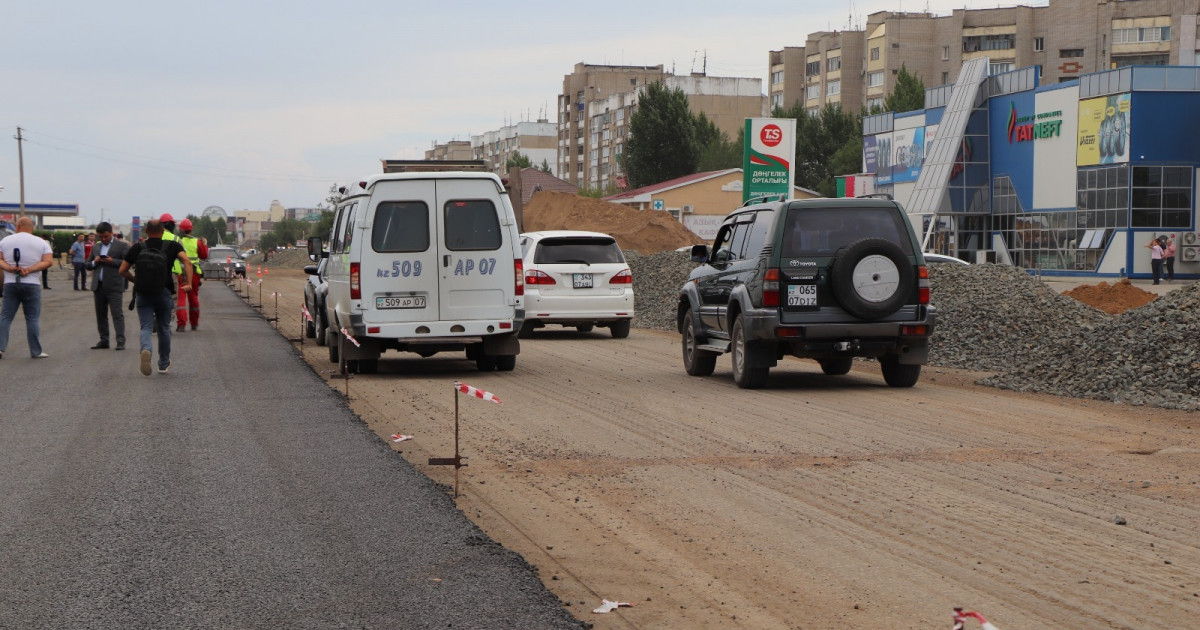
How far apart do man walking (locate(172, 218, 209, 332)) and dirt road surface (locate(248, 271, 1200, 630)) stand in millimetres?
10651

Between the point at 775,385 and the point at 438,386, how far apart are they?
3990mm

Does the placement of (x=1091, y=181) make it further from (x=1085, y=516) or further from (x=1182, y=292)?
(x=1085, y=516)

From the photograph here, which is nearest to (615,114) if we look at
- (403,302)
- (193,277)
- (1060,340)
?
(193,277)

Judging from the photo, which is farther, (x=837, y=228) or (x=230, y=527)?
(x=837, y=228)

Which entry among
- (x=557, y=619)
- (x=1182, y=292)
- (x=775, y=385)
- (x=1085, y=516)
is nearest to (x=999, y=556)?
(x=1085, y=516)

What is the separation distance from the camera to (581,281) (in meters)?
22.6

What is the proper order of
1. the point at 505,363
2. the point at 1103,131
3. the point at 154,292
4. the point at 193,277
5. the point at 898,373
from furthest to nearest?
1. the point at 1103,131
2. the point at 193,277
3. the point at 505,363
4. the point at 154,292
5. the point at 898,373

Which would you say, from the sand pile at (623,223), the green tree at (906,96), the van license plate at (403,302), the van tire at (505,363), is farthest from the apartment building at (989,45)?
the van license plate at (403,302)

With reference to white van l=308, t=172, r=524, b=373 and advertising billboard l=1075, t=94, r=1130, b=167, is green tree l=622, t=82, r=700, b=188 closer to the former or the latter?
advertising billboard l=1075, t=94, r=1130, b=167

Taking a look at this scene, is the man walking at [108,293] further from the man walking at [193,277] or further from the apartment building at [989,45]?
the apartment building at [989,45]

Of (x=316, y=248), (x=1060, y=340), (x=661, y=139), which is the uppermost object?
(x=661, y=139)

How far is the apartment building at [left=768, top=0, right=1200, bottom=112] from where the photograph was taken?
109m

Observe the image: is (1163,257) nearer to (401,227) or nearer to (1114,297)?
(1114,297)

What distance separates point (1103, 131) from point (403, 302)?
156 ft
